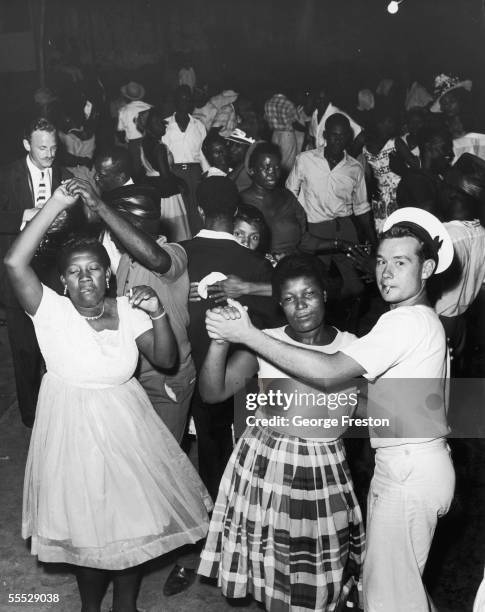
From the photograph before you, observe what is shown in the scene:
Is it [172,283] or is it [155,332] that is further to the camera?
[172,283]

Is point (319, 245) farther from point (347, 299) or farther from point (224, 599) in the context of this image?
point (224, 599)

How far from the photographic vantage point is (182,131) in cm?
698

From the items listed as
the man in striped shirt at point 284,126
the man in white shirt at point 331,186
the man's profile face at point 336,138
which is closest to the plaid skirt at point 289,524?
the man in white shirt at point 331,186

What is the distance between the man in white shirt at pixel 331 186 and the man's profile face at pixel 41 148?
7.97ft

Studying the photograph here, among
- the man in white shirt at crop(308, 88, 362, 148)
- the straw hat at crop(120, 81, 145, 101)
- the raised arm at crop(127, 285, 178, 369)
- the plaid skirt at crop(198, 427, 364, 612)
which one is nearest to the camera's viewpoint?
the plaid skirt at crop(198, 427, 364, 612)

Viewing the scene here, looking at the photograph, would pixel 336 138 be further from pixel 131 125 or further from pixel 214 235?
pixel 214 235

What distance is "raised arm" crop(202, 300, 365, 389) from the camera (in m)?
2.14

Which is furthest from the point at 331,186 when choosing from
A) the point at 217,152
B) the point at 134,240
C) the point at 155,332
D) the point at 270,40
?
the point at 270,40

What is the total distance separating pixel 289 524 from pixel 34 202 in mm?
2566

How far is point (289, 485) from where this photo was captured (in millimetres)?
2465

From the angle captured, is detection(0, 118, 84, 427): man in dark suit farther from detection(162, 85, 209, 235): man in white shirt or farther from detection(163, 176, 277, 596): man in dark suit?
detection(162, 85, 209, 235): man in white shirt

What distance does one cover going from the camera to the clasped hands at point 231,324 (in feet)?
7.03

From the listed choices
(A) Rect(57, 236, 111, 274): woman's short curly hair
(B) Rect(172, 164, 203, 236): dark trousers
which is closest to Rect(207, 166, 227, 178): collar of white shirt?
(B) Rect(172, 164, 203, 236): dark trousers

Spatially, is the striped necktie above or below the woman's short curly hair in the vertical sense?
above
